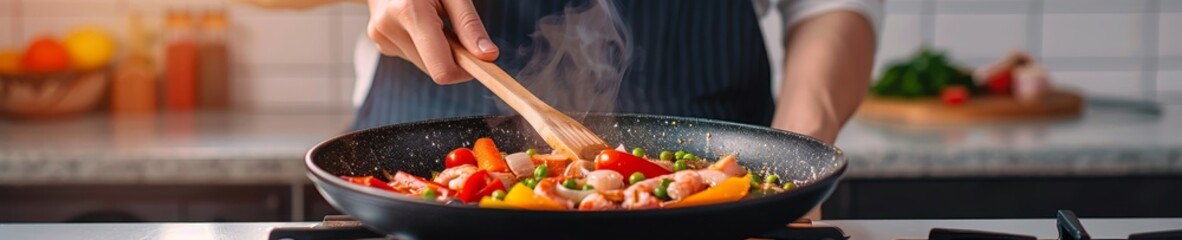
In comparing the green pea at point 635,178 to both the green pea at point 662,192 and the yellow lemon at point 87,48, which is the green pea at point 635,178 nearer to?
the green pea at point 662,192

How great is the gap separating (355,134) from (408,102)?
0.72m

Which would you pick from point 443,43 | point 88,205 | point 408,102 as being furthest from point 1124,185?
point 88,205

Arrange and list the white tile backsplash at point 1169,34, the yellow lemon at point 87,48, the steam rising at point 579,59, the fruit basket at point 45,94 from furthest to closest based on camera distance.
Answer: the white tile backsplash at point 1169,34 → the yellow lemon at point 87,48 → the fruit basket at point 45,94 → the steam rising at point 579,59

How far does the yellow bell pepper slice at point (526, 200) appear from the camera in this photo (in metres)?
0.95

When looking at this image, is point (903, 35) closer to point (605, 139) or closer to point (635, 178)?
point (605, 139)

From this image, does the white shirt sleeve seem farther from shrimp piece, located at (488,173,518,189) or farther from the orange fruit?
the orange fruit

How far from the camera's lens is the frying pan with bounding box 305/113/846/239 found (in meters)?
0.87

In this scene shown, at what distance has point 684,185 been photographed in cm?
105

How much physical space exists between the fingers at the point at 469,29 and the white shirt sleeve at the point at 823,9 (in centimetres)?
85

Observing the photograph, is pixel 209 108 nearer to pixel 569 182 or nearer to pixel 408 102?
pixel 408 102

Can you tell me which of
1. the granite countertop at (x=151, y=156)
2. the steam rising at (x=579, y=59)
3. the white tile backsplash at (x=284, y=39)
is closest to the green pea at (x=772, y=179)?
the steam rising at (x=579, y=59)

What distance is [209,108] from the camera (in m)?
3.12

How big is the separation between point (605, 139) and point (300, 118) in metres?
1.82

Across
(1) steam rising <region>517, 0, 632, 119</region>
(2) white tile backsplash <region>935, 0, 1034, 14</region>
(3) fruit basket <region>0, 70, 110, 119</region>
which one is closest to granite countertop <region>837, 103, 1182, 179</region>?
(2) white tile backsplash <region>935, 0, 1034, 14</region>
